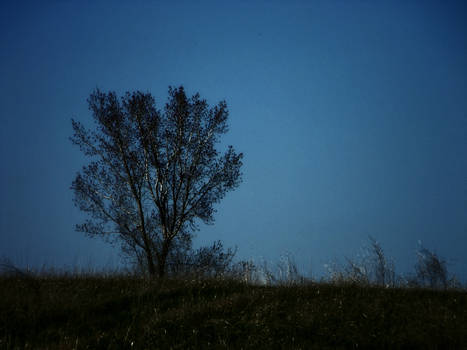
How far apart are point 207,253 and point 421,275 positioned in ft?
34.5

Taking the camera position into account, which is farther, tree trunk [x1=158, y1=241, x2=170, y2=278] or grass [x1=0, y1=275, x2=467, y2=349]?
tree trunk [x1=158, y1=241, x2=170, y2=278]

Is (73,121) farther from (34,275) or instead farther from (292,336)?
(292,336)

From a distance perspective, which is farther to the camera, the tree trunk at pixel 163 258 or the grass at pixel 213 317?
the tree trunk at pixel 163 258

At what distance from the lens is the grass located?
23.5 feet

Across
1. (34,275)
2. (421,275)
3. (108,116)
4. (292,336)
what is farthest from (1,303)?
(421,275)

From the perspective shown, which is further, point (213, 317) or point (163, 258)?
point (163, 258)

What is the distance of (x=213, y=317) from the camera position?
8.26m

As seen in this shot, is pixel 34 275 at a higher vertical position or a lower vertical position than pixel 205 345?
higher

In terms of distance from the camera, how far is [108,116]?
2005cm

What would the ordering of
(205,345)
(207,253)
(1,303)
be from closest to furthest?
(205,345)
(1,303)
(207,253)

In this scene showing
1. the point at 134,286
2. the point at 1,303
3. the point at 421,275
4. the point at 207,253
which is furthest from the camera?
the point at 207,253

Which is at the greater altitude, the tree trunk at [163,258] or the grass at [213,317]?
the tree trunk at [163,258]

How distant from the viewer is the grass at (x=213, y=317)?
7176 millimetres

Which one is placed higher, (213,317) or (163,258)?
(163,258)
